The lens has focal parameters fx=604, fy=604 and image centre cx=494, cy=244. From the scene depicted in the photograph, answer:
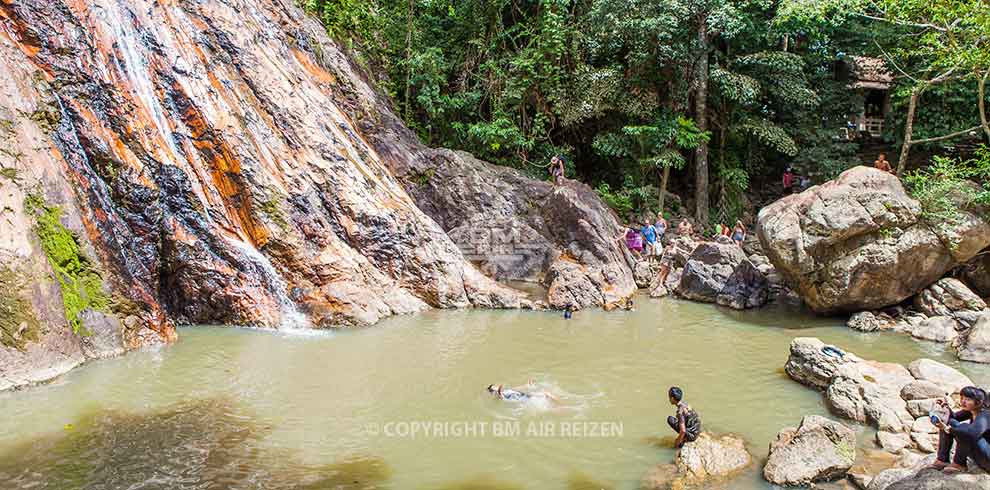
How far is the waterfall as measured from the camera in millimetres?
11906

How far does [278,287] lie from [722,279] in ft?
36.2

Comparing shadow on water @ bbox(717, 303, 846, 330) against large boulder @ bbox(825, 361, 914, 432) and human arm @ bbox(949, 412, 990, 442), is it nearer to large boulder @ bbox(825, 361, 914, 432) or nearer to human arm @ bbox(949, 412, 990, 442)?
large boulder @ bbox(825, 361, 914, 432)

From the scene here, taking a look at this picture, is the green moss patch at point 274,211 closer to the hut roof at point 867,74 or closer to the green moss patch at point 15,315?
the green moss patch at point 15,315

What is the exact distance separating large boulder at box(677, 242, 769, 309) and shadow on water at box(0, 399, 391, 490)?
456 inches

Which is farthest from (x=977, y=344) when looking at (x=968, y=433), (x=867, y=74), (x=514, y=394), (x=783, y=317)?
Answer: (x=867, y=74)

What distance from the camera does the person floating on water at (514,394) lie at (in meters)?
8.29

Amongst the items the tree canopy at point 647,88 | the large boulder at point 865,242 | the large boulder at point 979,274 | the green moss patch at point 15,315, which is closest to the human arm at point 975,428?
the large boulder at point 865,242

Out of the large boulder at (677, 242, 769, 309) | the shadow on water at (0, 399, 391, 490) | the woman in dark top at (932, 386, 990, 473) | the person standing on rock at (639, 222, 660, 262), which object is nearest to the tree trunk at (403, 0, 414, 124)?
the person standing on rock at (639, 222, 660, 262)

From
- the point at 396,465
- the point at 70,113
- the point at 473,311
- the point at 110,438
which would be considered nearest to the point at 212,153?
the point at 70,113

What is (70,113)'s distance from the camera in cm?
1084

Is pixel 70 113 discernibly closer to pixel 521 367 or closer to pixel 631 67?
pixel 521 367

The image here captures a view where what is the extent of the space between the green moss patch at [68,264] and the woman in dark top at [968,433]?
1099 cm

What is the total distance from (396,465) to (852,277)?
10964mm

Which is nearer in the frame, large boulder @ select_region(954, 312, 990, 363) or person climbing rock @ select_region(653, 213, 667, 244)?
large boulder @ select_region(954, 312, 990, 363)
